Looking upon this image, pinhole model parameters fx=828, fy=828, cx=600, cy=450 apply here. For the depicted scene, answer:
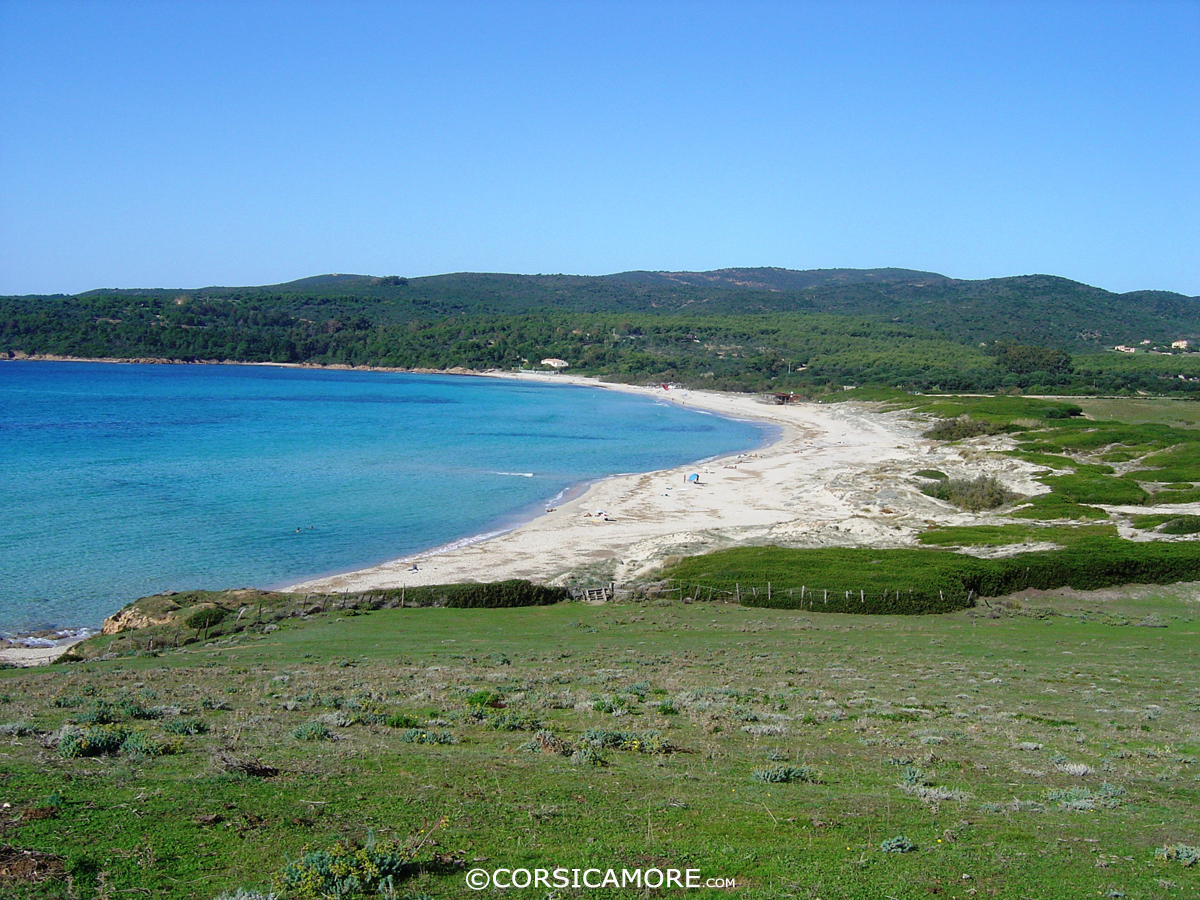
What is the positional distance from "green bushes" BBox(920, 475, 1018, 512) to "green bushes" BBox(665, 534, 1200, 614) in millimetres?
12426

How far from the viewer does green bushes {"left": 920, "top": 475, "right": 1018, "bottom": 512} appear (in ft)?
148

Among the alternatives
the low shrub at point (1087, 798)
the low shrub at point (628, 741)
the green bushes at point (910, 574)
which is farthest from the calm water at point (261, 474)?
the low shrub at point (1087, 798)

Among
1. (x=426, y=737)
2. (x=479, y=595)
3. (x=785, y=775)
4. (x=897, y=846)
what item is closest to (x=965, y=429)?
(x=479, y=595)

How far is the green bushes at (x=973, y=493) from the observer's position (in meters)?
45.0

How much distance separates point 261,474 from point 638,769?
51.8 meters

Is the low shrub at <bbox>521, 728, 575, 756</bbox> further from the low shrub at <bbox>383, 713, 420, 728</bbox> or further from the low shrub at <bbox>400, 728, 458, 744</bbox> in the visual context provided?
the low shrub at <bbox>383, 713, 420, 728</bbox>

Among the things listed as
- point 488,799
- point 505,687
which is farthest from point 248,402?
point 488,799

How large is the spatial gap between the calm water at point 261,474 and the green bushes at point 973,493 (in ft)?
73.8

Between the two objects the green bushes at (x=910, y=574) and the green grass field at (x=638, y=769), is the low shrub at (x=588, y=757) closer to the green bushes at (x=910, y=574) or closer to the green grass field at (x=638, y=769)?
the green grass field at (x=638, y=769)

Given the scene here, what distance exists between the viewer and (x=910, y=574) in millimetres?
28734

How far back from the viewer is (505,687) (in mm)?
A: 15633

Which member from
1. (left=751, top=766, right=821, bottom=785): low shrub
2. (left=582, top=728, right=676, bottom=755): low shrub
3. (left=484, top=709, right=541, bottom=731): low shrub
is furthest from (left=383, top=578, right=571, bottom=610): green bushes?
(left=751, top=766, right=821, bottom=785): low shrub

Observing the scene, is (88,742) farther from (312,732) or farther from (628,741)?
(628,741)

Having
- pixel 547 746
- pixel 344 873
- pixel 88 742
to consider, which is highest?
pixel 344 873
